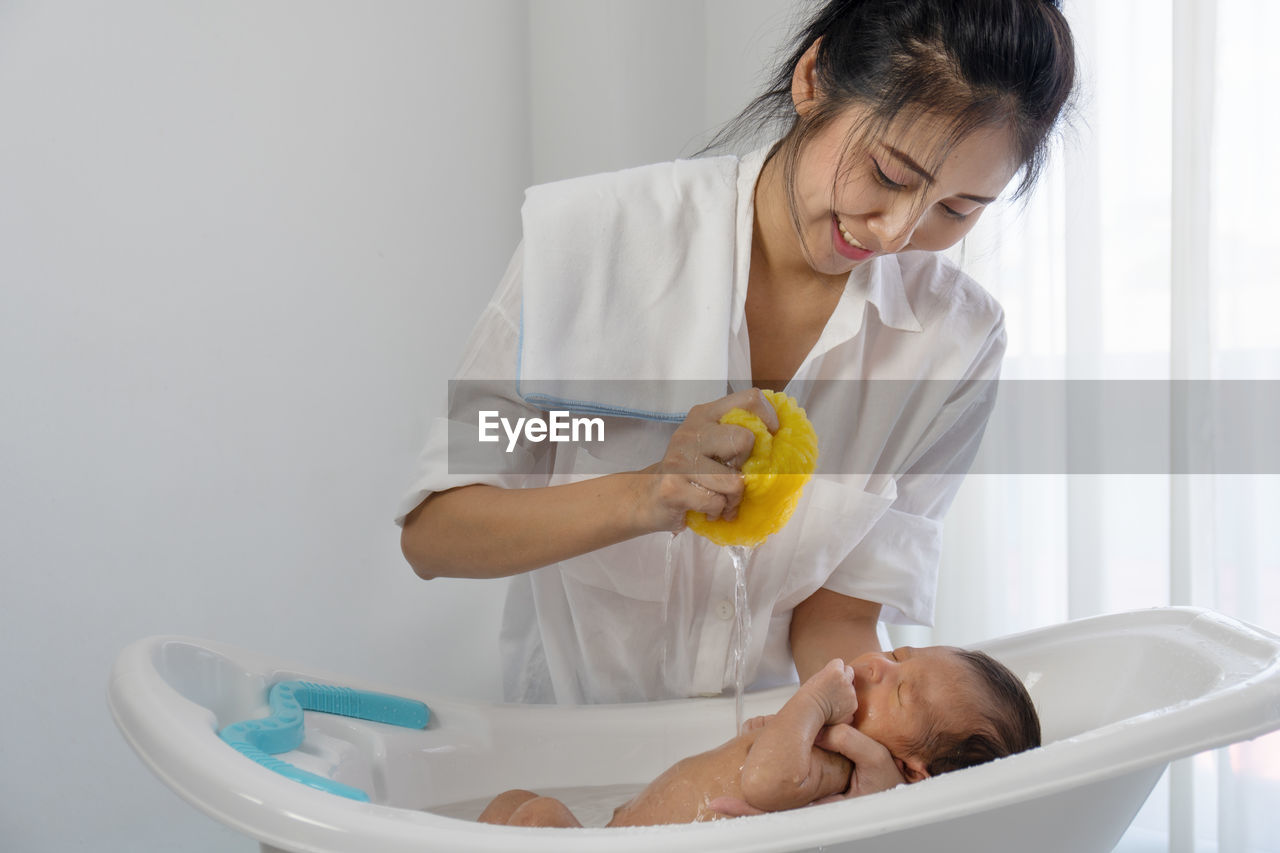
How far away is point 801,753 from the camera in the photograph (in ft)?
2.79

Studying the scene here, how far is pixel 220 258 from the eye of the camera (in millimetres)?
1502

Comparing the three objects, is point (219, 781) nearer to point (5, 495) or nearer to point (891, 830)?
point (891, 830)

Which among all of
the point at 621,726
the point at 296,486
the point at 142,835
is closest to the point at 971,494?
the point at 621,726

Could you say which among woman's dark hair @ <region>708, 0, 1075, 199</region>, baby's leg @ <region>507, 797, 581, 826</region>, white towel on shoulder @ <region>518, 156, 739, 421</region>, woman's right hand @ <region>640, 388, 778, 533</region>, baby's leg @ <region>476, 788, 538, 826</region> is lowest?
baby's leg @ <region>476, 788, 538, 826</region>

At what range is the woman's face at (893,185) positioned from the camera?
2.88ft

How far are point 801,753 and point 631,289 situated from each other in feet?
1.65

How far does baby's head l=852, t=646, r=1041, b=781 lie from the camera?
0.94m

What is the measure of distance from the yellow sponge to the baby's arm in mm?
160

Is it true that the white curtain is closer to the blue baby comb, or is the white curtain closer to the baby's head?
the baby's head

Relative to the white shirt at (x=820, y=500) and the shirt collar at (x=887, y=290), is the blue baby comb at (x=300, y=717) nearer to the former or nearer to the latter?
the white shirt at (x=820, y=500)

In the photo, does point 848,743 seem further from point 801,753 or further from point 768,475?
point 768,475

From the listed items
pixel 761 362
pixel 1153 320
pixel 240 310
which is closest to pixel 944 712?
pixel 761 362

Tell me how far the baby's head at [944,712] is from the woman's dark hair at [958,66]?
0.51m

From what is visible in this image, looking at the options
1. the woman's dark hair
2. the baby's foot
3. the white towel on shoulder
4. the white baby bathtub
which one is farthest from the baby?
the woman's dark hair
